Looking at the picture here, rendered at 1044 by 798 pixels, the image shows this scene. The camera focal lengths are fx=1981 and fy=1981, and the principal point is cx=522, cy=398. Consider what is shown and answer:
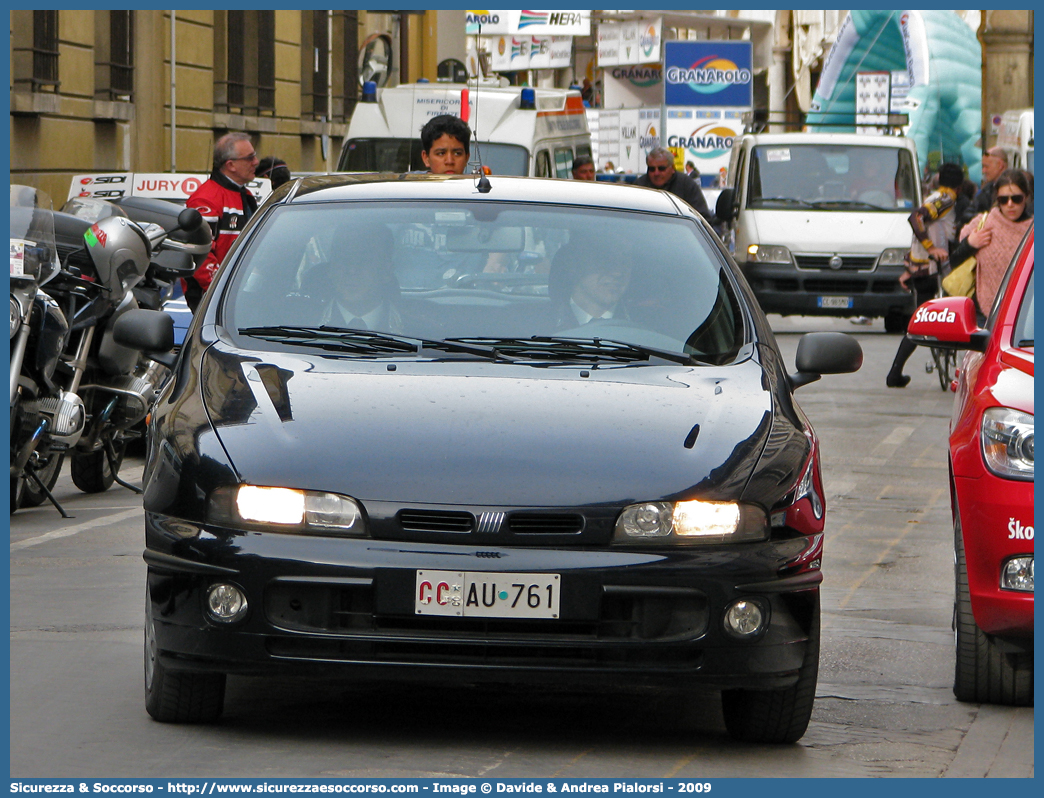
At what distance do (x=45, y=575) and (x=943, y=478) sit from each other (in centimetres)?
551

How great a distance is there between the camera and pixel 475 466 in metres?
4.75

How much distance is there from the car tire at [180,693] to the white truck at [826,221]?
1688 centimetres

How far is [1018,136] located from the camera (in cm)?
4550

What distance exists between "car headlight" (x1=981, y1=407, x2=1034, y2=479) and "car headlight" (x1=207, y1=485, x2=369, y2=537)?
1.90 m

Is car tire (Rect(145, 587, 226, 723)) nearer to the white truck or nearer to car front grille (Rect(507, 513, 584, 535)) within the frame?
car front grille (Rect(507, 513, 584, 535))

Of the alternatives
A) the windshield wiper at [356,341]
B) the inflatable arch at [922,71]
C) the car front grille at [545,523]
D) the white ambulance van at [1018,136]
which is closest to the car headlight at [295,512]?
the car front grille at [545,523]

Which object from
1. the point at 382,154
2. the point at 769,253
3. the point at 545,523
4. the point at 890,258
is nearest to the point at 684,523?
the point at 545,523

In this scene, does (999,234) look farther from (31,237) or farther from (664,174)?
(31,237)

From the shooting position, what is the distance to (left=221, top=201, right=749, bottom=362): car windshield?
5.66m

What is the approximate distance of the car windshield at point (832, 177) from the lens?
894 inches

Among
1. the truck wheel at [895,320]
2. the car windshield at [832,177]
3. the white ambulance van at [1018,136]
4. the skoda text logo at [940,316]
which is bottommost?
the truck wheel at [895,320]

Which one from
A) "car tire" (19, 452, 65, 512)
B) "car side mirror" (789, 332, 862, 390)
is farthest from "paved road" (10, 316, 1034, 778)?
Result: "car tire" (19, 452, 65, 512)

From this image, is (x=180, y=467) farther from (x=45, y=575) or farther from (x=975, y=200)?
(x=975, y=200)

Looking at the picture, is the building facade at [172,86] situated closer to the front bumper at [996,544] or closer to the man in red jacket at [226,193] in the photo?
the man in red jacket at [226,193]
